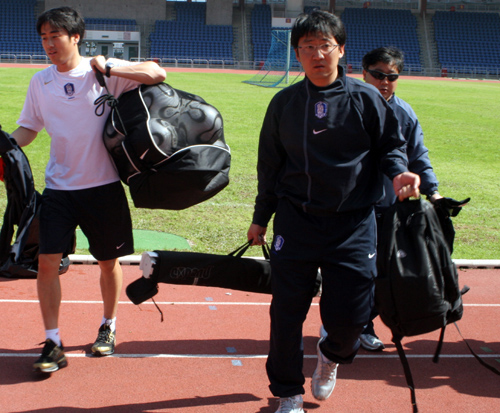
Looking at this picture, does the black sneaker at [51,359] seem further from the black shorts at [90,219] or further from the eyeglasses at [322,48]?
the eyeglasses at [322,48]

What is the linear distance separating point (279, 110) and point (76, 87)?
1336 mm

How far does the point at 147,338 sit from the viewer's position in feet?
14.7

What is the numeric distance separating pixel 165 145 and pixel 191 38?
4949 cm

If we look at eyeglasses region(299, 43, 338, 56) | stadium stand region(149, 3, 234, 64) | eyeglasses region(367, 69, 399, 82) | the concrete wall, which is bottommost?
eyeglasses region(367, 69, 399, 82)

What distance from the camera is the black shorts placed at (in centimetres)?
387

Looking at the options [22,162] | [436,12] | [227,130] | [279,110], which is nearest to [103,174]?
[22,162]

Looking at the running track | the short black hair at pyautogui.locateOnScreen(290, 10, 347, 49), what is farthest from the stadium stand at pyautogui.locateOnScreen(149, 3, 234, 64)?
the short black hair at pyautogui.locateOnScreen(290, 10, 347, 49)

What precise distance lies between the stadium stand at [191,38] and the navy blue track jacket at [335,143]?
44133 millimetres

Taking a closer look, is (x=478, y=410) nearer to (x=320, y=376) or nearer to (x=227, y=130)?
(x=320, y=376)

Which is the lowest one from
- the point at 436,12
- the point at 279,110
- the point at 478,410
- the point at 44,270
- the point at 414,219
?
the point at 478,410

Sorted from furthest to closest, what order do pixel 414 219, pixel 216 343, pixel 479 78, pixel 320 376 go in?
pixel 479 78 → pixel 216 343 → pixel 320 376 → pixel 414 219

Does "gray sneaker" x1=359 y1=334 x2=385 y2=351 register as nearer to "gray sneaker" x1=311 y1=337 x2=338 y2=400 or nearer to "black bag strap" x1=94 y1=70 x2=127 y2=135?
"gray sneaker" x1=311 y1=337 x2=338 y2=400

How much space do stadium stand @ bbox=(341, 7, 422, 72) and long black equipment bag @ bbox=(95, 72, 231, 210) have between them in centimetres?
4756

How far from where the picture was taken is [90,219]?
396 cm
